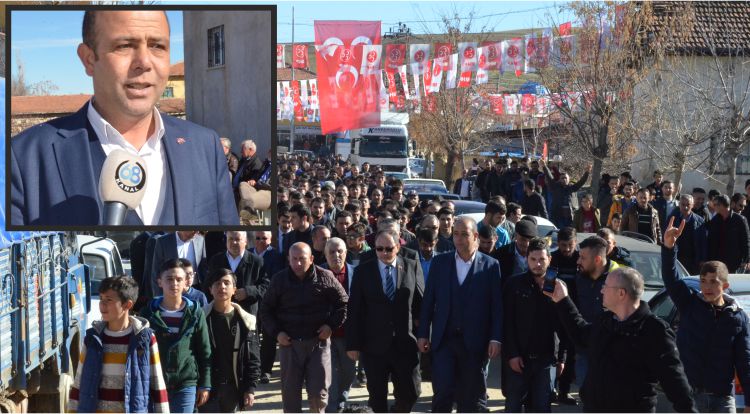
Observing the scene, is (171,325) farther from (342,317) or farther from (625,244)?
(625,244)

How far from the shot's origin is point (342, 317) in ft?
29.6

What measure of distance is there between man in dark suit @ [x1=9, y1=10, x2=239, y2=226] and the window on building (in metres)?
0.32

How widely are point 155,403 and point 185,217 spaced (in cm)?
128

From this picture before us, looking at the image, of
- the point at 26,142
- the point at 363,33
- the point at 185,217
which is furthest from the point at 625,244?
the point at 363,33

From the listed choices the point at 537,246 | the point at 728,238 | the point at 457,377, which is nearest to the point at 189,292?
the point at 457,377

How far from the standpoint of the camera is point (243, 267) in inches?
395

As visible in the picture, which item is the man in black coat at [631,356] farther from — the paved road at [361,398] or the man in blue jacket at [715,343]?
the paved road at [361,398]

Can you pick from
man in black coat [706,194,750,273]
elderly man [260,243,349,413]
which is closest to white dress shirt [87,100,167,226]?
elderly man [260,243,349,413]

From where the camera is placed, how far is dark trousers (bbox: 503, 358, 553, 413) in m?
8.45

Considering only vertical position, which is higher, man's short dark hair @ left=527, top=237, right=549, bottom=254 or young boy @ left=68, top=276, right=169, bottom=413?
man's short dark hair @ left=527, top=237, right=549, bottom=254

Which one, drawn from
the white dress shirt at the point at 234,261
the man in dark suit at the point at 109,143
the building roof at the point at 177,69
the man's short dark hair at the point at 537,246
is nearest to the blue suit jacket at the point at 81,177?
the man in dark suit at the point at 109,143

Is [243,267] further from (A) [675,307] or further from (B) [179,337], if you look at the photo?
(A) [675,307]

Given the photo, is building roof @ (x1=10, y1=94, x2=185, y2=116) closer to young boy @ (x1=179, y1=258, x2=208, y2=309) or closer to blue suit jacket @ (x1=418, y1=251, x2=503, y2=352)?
young boy @ (x1=179, y1=258, x2=208, y2=309)

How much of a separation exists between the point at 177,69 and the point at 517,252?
14.0 feet
